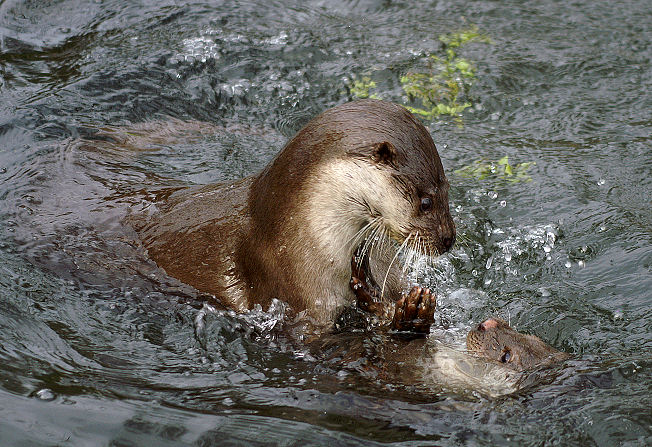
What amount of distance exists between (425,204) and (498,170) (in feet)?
6.36

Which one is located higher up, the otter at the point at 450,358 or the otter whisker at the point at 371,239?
the otter whisker at the point at 371,239

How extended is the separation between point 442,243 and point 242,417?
3.60 ft

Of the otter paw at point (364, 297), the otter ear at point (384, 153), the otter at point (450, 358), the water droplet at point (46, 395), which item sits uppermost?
the otter ear at point (384, 153)

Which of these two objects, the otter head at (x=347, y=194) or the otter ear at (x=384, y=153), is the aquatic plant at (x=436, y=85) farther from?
the otter ear at (x=384, y=153)

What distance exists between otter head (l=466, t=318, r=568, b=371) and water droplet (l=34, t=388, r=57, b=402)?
5.45 feet

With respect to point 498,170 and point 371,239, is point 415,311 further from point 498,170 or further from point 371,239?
point 498,170

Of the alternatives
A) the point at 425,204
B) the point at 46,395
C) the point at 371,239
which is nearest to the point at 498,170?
the point at 371,239

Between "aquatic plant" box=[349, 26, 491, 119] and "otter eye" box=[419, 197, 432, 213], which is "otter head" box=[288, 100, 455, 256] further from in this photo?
"aquatic plant" box=[349, 26, 491, 119]

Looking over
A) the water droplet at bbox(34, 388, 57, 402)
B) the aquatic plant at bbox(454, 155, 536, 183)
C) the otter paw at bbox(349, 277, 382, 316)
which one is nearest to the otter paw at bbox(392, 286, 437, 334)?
the otter paw at bbox(349, 277, 382, 316)

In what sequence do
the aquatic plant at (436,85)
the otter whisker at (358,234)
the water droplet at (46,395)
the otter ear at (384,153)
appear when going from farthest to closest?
1. the aquatic plant at (436,85)
2. the otter whisker at (358,234)
3. the otter ear at (384,153)
4. the water droplet at (46,395)

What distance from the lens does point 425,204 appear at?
11.2 feet

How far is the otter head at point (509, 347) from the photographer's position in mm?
3408

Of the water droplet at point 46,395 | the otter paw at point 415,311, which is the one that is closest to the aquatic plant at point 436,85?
the otter paw at point 415,311

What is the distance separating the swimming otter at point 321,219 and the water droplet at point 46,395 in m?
0.87
